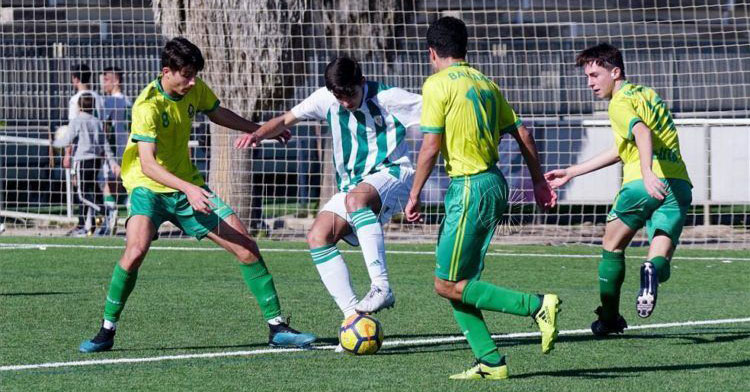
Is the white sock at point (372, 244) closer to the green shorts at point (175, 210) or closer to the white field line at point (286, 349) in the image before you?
the white field line at point (286, 349)

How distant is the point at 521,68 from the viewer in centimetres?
1664

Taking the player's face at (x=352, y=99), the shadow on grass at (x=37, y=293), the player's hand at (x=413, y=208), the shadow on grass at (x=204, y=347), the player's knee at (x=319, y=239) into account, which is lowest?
the shadow on grass at (x=204, y=347)

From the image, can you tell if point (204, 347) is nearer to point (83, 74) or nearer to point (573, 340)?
point (573, 340)

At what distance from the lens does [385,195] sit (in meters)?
8.02

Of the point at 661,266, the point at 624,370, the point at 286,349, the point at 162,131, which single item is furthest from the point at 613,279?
the point at 162,131

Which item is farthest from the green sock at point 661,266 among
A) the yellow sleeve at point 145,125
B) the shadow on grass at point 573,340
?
the yellow sleeve at point 145,125

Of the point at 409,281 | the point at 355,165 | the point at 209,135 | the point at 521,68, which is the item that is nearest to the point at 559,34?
the point at 521,68

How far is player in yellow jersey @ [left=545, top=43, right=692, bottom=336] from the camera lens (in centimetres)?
794

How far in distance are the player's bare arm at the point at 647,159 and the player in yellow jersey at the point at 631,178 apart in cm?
14

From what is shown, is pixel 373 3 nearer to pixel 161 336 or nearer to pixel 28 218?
pixel 28 218

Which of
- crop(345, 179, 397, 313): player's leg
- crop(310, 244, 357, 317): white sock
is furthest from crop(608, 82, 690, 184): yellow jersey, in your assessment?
crop(310, 244, 357, 317): white sock

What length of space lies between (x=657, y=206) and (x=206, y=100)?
2.97m

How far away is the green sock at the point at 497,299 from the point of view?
652cm

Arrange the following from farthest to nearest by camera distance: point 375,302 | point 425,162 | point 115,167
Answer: point 115,167 < point 375,302 < point 425,162
